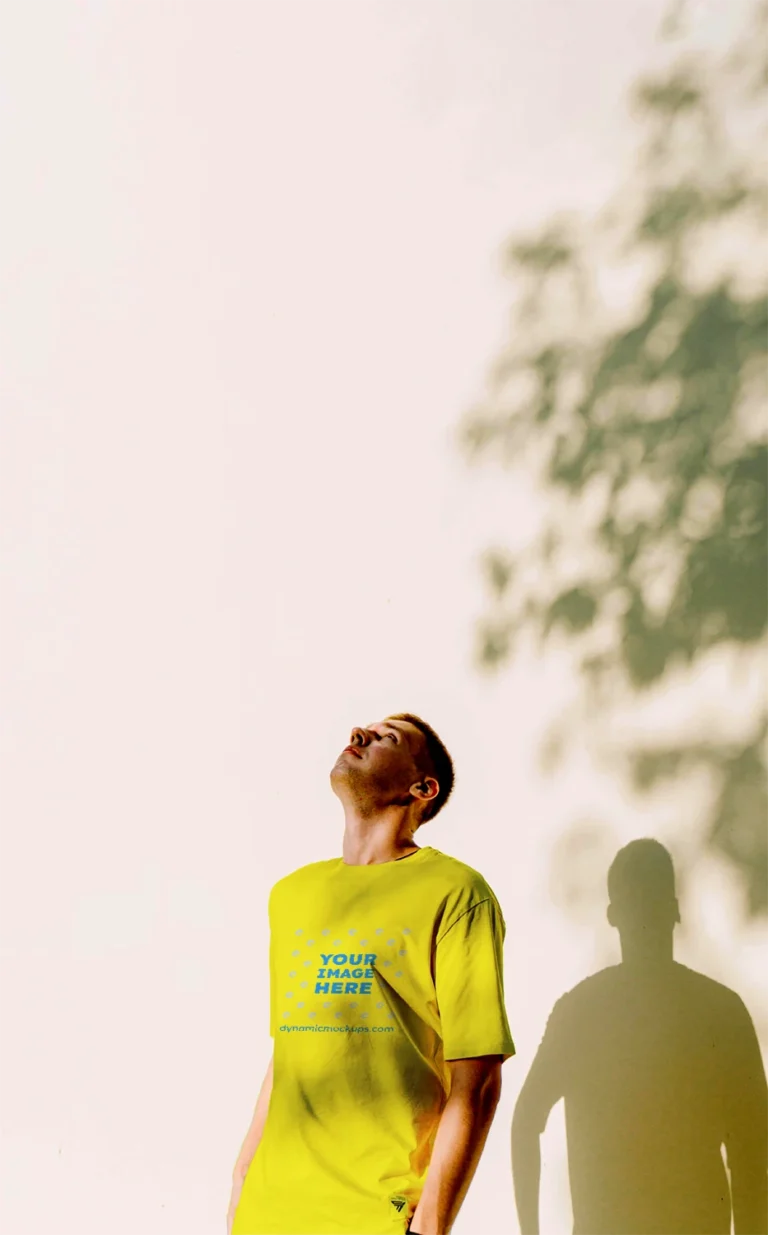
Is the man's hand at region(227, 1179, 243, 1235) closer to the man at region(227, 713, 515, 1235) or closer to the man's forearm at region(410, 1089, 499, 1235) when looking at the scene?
the man at region(227, 713, 515, 1235)

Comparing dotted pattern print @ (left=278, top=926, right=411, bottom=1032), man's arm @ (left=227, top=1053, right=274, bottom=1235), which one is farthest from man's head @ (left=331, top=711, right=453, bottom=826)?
man's arm @ (left=227, top=1053, right=274, bottom=1235)

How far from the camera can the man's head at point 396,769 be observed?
288 centimetres

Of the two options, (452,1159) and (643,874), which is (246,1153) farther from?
(643,874)

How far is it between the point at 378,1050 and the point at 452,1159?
0.26 metres

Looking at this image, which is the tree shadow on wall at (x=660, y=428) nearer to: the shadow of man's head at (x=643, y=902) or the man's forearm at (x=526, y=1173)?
the shadow of man's head at (x=643, y=902)

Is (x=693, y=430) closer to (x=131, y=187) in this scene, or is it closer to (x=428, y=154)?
(x=428, y=154)

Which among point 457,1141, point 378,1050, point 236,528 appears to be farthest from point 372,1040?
point 236,528

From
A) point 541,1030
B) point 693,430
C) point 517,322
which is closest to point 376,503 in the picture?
point 517,322

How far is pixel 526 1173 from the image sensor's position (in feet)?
11.1

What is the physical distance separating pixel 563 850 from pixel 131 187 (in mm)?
2862

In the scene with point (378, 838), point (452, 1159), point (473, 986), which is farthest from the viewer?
point (378, 838)

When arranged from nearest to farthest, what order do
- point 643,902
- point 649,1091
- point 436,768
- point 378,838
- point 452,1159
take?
1. point 452,1159
2. point 378,838
3. point 436,768
4. point 649,1091
5. point 643,902

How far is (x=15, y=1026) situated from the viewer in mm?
4199

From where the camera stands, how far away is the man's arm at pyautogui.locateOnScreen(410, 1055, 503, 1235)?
2.33 meters
